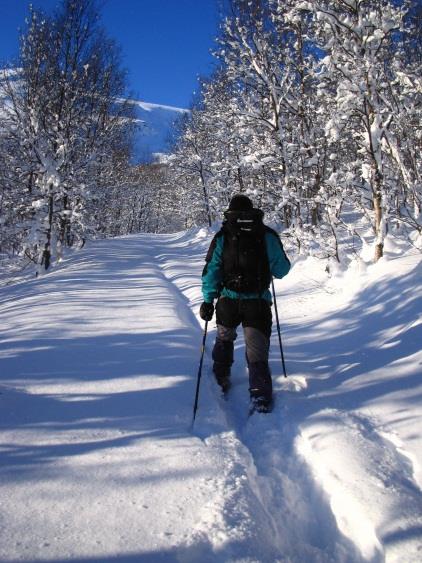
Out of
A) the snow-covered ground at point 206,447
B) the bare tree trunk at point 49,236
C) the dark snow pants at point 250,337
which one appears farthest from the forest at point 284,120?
the dark snow pants at point 250,337

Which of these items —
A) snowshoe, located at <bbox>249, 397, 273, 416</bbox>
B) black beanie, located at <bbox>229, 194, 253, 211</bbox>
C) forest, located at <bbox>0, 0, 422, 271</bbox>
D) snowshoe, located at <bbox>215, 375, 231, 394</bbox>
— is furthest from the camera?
forest, located at <bbox>0, 0, 422, 271</bbox>

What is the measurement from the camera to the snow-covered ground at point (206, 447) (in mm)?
2273

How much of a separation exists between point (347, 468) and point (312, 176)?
10760 mm

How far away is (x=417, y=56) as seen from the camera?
11.5m

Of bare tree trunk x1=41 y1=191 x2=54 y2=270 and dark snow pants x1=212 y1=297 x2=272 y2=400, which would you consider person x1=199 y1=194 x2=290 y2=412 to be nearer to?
dark snow pants x1=212 y1=297 x2=272 y2=400

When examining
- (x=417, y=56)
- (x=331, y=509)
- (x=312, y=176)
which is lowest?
(x=331, y=509)

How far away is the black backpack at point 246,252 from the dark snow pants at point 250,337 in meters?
0.19

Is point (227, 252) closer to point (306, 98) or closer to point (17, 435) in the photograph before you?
point (17, 435)

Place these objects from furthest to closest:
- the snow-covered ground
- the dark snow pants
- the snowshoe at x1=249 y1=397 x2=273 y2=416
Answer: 1. the dark snow pants
2. the snowshoe at x1=249 y1=397 x2=273 y2=416
3. the snow-covered ground

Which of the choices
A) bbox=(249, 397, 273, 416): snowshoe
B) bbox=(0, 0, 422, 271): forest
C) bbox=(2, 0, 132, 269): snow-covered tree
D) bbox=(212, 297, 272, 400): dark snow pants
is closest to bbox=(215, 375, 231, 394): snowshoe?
bbox=(212, 297, 272, 400): dark snow pants

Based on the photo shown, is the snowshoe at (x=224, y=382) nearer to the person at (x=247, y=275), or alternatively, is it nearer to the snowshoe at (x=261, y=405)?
the person at (x=247, y=275)

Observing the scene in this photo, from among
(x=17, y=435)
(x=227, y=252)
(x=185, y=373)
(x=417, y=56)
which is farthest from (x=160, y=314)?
(x=417, y=56)

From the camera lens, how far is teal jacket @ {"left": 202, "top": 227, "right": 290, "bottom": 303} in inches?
172

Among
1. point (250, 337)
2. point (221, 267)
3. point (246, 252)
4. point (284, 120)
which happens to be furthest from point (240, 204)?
point (284, 120)
